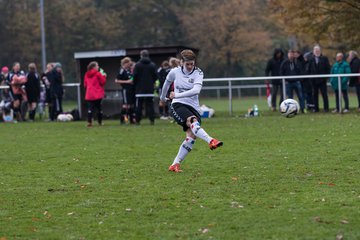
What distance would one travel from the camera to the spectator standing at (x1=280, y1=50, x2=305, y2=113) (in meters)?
26.5

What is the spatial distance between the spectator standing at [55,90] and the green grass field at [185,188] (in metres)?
9.35

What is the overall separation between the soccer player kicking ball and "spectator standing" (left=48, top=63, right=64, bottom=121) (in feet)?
53.0

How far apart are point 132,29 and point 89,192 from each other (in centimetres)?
5859

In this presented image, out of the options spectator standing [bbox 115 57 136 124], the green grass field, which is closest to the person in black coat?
spectator standing [bbox 115 57 136 124]

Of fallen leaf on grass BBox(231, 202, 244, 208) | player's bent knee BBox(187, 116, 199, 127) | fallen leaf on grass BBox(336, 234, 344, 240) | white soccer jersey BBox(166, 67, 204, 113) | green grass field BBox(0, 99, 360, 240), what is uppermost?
white soccer jersey BBox(166, 67, 204, 113)

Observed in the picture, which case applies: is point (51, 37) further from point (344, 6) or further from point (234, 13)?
point (344, 6)

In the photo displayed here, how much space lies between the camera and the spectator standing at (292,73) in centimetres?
2652

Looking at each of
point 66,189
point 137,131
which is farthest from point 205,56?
point 66,189

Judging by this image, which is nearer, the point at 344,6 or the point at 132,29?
the point at 344,6

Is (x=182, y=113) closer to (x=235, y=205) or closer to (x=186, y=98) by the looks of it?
(x=186, y=98)

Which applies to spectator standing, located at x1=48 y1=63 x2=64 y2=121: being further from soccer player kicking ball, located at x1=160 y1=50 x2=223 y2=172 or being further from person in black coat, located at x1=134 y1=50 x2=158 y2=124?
soccer player kicking ball, located at x1=160 y1=50 x2=223 y2=172

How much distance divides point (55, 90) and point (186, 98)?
16487 mm

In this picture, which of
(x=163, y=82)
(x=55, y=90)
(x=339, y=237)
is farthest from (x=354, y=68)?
(x=339, y=237)

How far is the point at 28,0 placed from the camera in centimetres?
6562
